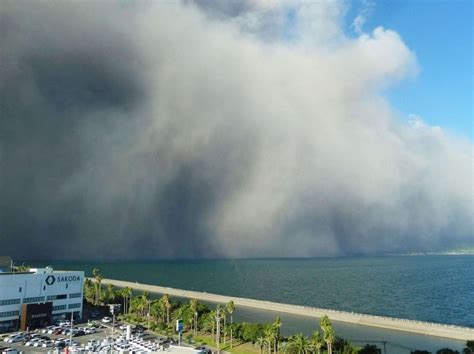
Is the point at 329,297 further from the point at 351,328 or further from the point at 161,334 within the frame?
the point at 161,334

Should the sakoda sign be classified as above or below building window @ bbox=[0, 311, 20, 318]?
above

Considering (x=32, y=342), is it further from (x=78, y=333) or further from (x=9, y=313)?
(x=9, y=313)

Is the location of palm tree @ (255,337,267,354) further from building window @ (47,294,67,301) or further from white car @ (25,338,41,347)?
building window @ (47,294,67,301)

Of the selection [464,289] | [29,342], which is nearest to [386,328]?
[29,342]

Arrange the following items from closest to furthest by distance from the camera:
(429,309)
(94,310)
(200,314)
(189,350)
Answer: (189,350) < (200,314) < (94,310) < (429,309)

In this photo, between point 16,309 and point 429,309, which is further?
point 429,309

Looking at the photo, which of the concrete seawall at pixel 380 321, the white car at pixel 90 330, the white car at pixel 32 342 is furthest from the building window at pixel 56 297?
the concrete seawall at pixel 380 321

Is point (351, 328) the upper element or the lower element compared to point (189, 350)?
lower

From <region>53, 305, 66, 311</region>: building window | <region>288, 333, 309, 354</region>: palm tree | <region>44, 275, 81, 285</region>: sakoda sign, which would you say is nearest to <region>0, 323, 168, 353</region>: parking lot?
<region>53, 305, 66, 311</region>: building window
